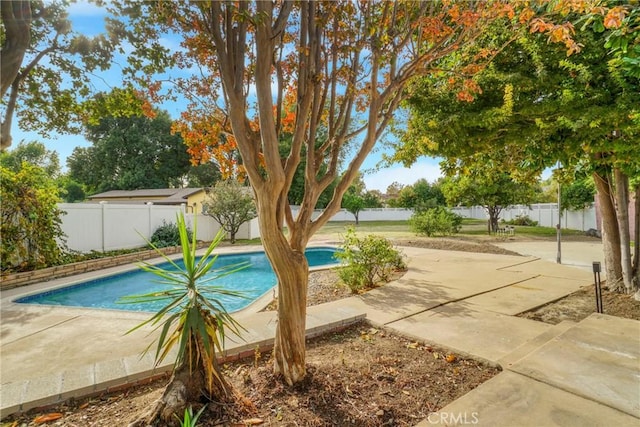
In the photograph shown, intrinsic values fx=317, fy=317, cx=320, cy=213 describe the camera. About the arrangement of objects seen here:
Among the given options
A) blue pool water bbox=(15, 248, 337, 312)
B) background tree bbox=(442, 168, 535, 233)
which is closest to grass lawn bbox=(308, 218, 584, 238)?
background tree bbox=(442, 168, 535, 233)

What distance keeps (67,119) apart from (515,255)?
38.5 feet

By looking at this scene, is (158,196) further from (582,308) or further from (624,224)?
(624,224)

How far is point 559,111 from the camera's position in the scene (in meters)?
3.86

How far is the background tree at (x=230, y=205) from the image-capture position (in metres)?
15.4

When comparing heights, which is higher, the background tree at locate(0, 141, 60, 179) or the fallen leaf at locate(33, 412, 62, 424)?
the background tree at locate(0, 141, 60, 179)

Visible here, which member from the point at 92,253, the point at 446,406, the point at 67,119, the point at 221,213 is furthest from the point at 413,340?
the point at 221,213

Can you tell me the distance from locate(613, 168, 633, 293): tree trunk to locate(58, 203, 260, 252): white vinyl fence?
24.8 ft

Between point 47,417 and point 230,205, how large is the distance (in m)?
13.6

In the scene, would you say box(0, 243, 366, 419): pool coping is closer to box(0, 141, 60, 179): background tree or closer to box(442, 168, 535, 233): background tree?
box(442, 168, 535, 233): background tree

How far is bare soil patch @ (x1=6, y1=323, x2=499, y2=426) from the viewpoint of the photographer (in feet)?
7.37

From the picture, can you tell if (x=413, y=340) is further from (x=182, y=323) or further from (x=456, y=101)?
(x=456, y=101)

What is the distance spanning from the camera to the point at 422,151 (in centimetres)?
523

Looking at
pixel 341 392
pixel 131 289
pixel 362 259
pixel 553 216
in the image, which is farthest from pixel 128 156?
pixel 553 216

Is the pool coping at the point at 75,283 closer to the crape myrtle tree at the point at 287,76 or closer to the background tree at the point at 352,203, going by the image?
→ the crape myrtle tree at the point at 287,76
